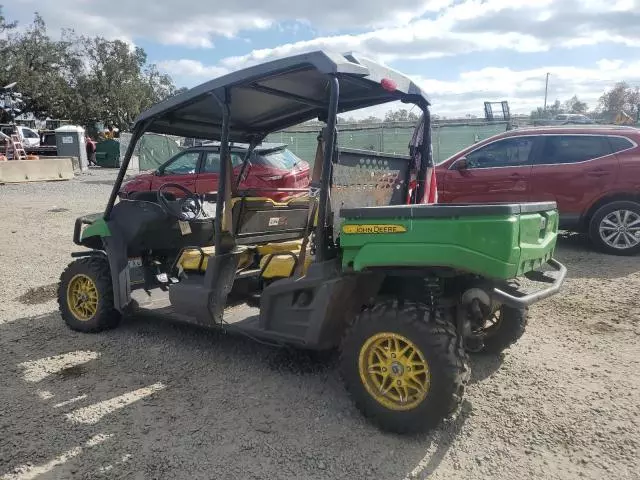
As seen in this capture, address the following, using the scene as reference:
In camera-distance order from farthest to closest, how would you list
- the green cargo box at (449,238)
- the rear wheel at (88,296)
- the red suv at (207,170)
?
the red suv at (207,170) → the rear wheel at (88,296) → the green cargo box at (449,238)

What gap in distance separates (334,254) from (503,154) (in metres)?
5.78

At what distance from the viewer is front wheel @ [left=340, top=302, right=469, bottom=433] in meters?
3.04

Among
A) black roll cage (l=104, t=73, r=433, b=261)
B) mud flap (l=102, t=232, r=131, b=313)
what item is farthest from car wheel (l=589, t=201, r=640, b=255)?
mud flap (l=102, t=232, r=131, b=313)

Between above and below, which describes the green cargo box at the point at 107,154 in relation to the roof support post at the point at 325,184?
above

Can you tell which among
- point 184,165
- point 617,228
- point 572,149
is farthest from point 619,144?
point 184,165

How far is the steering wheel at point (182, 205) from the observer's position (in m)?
5.00

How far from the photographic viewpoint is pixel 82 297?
5117mm

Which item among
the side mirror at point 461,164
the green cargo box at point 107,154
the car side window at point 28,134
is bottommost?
the side mirror at point 461,164

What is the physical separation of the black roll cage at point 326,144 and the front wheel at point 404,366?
615 mm

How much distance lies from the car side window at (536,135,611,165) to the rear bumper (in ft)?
15.6

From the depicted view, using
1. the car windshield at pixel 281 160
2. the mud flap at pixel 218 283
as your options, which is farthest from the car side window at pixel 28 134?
the mud flap at pixel 218 283

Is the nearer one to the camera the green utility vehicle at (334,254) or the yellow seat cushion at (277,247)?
the green utility vehicle at (334,254)

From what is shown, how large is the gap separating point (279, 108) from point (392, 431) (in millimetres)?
2839

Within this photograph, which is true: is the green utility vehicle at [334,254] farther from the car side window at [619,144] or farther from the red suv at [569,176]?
the car side window at [619,144]
